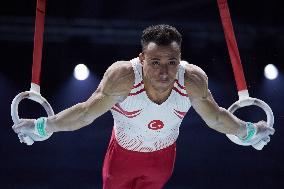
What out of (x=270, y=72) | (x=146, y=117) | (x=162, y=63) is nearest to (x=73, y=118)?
(x=146, y=117)

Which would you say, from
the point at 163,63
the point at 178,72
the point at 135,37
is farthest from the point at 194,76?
the point at 135,37

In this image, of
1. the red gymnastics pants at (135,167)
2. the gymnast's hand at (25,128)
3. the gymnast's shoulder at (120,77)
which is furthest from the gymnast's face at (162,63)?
the gymnast's hand at (25,128)

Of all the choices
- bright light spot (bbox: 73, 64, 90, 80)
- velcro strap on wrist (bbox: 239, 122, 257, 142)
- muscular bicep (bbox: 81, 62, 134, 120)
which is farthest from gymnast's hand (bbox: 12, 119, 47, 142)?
bright light spot (bbox: 73, 64, 90, 80)

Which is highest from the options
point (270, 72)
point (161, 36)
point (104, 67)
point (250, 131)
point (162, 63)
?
point (104, 67)

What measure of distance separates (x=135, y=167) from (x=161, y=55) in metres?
0.86

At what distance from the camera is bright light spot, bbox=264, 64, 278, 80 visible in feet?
21.6

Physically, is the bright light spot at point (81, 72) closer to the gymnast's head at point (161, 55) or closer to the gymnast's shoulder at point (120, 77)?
the gymnast's shoulder at point (120, 77)

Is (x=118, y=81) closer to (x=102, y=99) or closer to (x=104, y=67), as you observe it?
(x=102, y=99)

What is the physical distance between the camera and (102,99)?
9.53ft

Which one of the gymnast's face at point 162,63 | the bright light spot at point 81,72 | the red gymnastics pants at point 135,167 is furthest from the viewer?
the bright light spot at point 81,72

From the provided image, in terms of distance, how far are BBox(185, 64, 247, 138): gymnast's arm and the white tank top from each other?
48 mm

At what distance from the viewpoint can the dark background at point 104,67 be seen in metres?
6.37

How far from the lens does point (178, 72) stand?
3053 millimetres

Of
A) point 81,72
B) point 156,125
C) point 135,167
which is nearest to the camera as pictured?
point 156,125
